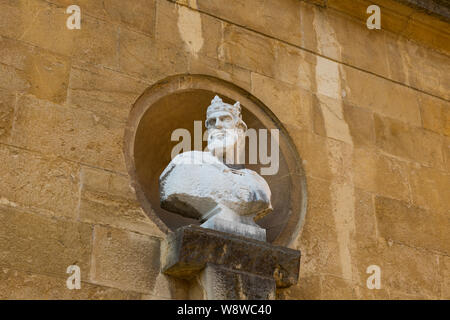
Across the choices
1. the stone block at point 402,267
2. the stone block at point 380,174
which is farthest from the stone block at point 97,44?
the stone block at point 402,267

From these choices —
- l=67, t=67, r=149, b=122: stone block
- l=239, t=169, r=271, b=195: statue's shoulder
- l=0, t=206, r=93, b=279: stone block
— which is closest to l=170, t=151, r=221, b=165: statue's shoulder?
l=239, t=169, r=271, b=195: statue's shoulder

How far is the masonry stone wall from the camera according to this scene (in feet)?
15.5

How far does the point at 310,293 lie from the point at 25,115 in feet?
7.43

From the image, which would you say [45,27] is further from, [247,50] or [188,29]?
[247,50]

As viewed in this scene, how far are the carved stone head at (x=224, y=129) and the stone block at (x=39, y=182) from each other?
0.98 meters

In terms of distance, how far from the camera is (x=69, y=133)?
499cm

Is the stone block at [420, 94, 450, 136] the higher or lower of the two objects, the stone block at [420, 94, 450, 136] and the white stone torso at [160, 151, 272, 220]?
the higher

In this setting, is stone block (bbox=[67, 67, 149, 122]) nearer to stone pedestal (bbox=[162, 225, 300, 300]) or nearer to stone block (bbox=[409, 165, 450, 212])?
stone pedestal (bbox=[162, 225, 300, 300])

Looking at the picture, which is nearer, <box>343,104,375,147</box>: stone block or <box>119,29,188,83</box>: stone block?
<box>119,29,188,83</box>: stone block

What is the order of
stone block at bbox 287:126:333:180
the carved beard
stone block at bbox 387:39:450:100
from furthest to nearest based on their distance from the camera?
stone block at bbox 387:39:450:100
stone block at bbox 287:126:333:180
the carved beard

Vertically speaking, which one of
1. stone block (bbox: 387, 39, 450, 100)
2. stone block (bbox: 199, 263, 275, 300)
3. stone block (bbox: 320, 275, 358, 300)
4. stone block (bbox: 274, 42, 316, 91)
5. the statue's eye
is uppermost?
stone block (bbox: 387, 39, 450, 100)

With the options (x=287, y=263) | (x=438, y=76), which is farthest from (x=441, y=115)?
(x=287, y=263)

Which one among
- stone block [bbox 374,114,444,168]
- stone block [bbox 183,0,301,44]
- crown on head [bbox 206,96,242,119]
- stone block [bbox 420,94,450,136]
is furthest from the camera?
stone block [bbox 420,94,450,136]

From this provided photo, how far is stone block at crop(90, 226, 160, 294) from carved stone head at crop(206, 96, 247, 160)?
801 mm
